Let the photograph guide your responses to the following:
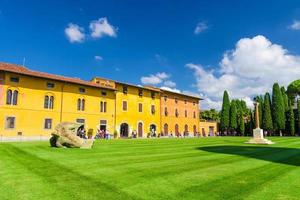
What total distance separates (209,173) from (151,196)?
3193mm

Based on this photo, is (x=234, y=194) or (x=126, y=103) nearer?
(x=234, y=194)

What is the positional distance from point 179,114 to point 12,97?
3272 centimetres

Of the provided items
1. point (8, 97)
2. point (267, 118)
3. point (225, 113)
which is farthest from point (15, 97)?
point (267, 118)

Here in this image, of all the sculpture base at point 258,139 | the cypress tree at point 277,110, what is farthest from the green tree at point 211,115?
the sculpture base at point 258,139

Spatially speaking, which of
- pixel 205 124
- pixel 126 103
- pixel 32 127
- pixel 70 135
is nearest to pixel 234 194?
pixel 70 135

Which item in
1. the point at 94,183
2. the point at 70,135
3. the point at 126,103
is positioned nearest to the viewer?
the point at 94,183

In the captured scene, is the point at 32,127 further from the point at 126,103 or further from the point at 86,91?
the point at 126,103

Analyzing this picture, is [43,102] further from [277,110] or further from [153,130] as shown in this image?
[277,110]

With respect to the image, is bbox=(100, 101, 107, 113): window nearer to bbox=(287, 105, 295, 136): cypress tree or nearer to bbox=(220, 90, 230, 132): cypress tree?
bbox=(220, 90, 230, 132): cypress tree

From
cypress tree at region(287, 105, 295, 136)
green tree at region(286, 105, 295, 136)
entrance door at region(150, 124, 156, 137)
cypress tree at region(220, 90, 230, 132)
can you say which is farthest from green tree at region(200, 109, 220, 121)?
entrance door at region(150, 124, 156, 137)

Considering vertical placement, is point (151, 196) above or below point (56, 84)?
below

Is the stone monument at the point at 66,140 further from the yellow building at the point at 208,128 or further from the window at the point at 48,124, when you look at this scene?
the yellow building at the point at 208,128

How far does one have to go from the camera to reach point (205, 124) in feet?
204

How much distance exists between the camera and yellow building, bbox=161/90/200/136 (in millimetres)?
50375
